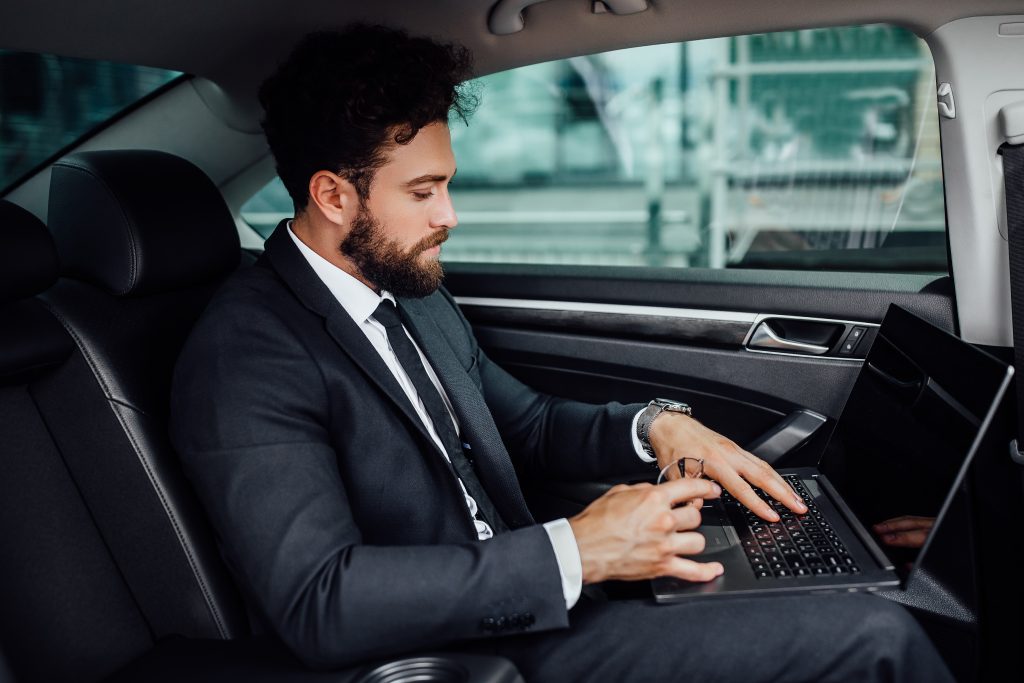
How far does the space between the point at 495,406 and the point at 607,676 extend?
27.8 inches

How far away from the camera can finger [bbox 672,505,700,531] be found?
1.12m

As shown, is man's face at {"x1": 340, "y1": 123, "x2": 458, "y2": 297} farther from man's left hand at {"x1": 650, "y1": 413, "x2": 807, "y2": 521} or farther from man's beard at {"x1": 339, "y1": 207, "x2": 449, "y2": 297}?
man's left hand at {"x1": 650, "y1": 413, "x2": 807, "y2": 521}

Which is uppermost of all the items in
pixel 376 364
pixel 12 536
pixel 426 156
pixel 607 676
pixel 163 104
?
pixel 163 104

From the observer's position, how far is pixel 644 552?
3.57ft

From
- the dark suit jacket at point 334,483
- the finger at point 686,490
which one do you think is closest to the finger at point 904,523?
the finger at point 686,490

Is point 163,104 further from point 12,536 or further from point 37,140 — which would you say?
point 12,536

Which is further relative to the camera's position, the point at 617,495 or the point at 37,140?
the point at 37,140

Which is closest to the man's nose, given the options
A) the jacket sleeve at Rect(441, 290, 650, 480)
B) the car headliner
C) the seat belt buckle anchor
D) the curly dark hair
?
the curly dark hair

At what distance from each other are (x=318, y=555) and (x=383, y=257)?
53 centimetres

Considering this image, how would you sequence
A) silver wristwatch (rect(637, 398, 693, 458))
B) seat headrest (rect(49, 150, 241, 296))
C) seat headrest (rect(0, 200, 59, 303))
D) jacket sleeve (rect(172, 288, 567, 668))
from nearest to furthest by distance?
1. jacket sleeve (rect(172, 288, 567, 668))
2. seat headrest (rect(0, 200, 59, 303))
3. seat headrest (rect(49, 150, 241, 296))
4. silver wristwatch (rect(637, 398, 693, 458))

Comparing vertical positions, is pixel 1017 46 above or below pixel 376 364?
above

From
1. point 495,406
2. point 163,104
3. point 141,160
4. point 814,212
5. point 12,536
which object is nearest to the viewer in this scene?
point 12,536

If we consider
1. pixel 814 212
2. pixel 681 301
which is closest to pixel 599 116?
pixel 814 212

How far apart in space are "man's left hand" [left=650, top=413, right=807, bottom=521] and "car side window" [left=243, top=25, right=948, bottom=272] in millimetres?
3827
